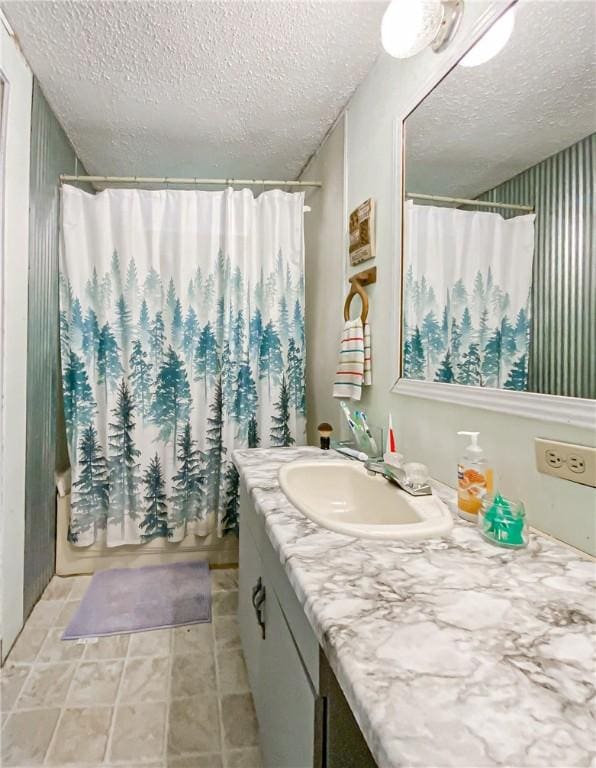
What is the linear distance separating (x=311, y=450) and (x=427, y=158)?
3.48ft

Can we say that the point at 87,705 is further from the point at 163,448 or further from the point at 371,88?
the point at 371,88

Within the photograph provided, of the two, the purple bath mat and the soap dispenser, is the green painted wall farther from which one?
the soap dispenser

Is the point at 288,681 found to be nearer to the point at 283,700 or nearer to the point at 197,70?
the point at 283,700

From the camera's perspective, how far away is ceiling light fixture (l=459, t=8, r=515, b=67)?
85 centimetres

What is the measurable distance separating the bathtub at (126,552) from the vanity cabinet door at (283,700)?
1.16m

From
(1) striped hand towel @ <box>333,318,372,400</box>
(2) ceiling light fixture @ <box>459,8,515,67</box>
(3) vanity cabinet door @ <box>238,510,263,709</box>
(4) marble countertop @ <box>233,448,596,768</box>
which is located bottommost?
(3) vanity cabinet door @ <box>238,510,263,709</box>

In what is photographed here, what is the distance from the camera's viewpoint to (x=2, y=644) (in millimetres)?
1380

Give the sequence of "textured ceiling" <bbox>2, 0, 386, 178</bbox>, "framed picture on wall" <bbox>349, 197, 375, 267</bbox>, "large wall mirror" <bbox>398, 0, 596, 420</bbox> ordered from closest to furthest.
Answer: "large wall mirror" <bbox>398, 0, 596, 420</bbox>
"textured ceiling" <bbox>2, 0, 386, 178</bbox>
"framed picture on wall" <bbox>349, 197, 375, 267</bbox>

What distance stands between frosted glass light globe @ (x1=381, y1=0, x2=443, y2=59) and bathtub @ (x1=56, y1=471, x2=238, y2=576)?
2.14m

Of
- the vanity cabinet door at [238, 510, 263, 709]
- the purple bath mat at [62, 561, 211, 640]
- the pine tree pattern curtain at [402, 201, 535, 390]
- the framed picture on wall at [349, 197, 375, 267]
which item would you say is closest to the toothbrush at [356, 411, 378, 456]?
the pine tree pattern curtain at [402, 201, 535, 390]

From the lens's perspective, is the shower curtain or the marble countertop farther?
the shower curtain

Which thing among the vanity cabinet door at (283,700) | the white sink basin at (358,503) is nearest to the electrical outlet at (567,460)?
the white sink basin at (358,503)

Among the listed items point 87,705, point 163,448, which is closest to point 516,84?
point 163,448

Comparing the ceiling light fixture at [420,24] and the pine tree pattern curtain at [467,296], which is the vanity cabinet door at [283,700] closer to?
the pine tree pattern curtain at [467,296]
